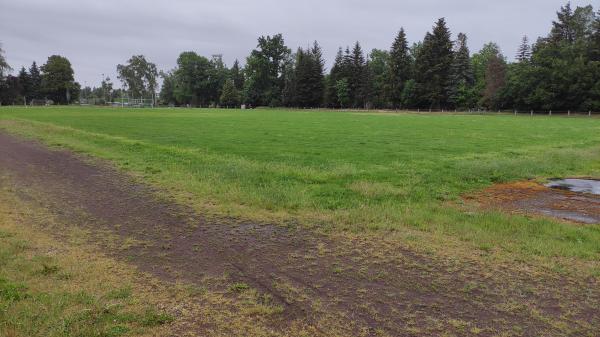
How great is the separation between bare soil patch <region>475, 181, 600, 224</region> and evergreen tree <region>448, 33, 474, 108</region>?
3041 inches

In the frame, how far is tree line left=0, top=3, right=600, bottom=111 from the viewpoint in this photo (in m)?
69.8

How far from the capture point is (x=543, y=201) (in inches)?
383

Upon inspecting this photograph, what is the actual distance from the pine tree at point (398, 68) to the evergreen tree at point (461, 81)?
9.85 m

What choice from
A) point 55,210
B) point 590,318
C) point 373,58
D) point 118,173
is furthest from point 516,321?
point 373,58

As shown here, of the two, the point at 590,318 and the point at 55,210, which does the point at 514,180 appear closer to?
the point at 590,318

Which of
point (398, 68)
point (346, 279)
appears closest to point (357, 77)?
point (398, 68)

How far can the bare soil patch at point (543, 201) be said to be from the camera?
8.60m

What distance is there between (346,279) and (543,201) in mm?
6644

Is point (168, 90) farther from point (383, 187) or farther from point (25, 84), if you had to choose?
point (383, 187)

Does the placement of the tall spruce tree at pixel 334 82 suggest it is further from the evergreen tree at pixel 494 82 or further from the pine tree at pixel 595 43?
the pine tree at pixel 595 43

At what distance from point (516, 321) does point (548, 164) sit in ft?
41.4

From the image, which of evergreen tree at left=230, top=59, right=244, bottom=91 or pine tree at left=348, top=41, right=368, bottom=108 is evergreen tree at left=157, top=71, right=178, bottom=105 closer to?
evergreen tree at left=230, top=59, right=244, bottom=91

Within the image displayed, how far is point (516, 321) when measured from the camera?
4320 mm

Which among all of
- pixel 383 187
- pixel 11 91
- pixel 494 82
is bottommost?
pixel 383 187
